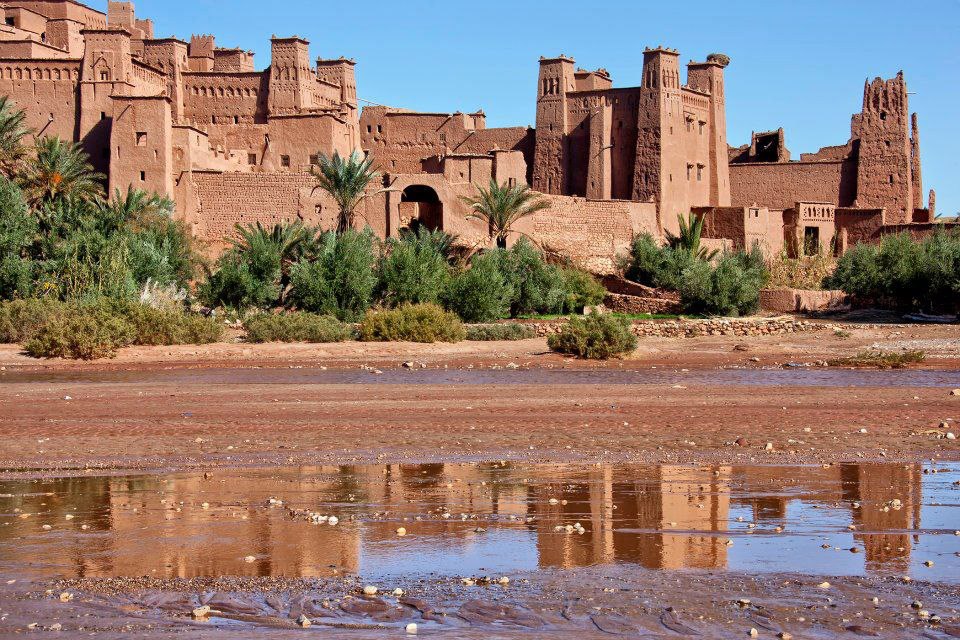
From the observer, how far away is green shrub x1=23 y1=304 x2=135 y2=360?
23.7 m

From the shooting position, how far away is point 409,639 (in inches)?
235

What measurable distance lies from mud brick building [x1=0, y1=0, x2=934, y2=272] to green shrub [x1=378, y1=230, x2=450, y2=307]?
5141 mm

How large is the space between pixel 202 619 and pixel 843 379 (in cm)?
1576

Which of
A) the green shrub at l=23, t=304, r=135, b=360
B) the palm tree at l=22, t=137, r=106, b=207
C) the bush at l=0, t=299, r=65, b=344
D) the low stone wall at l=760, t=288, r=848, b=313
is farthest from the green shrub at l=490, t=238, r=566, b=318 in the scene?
the bush at l=0, t=299, r=65, b=344

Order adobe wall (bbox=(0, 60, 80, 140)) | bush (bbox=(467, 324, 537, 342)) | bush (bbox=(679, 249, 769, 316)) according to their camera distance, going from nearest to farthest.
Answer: bush (bbox=(467, 324, 537, 342)) < bush (bbox=(679, 249, 769, 316)) < adobe wall (bbox=(0, 60, 80, 140))

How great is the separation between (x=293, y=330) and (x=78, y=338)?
5.25 m

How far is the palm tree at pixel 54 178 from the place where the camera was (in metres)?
32.7

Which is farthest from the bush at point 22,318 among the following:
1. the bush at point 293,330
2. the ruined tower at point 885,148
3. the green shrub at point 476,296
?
the ruined tower at point 885,148

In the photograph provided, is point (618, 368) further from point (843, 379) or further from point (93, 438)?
point (93, 438)

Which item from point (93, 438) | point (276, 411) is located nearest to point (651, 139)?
point (276, 411)

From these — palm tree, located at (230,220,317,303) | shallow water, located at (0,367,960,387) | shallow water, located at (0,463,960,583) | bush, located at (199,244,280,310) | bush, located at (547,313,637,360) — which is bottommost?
shallow water, located at (0,463,960,583)

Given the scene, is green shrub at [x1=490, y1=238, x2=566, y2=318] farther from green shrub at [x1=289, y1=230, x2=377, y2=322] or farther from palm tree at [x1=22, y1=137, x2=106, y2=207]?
palm tree at [x1=22, y1=137, x2=106, y2=207]

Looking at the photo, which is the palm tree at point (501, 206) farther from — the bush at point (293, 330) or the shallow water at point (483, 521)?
the shallow water at point (483, 521)

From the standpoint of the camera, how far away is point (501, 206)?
35.8m
